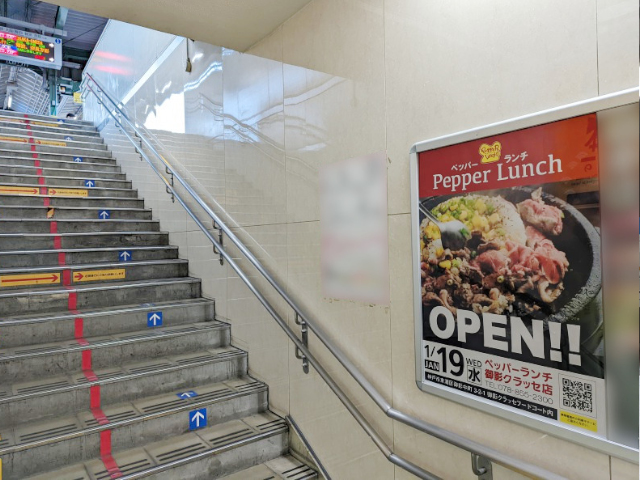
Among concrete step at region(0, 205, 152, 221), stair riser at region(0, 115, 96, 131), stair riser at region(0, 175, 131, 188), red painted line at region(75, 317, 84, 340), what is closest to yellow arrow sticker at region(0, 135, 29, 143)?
stair riser at region(0, 115, 96, 131)

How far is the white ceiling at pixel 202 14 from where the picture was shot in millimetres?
2264

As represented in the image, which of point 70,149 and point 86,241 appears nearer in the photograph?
point 86,241

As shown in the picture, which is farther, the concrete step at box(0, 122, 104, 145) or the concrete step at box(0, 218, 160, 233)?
A: the concrete step at box(0, 122, 104, 145)

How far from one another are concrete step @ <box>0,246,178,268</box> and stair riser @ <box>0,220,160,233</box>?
0.44 metres

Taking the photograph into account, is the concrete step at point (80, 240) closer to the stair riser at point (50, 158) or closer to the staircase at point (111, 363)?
the staircase at point (111, 363)

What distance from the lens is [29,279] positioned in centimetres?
334

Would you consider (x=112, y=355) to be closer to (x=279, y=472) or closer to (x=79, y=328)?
(x=79, y=328)

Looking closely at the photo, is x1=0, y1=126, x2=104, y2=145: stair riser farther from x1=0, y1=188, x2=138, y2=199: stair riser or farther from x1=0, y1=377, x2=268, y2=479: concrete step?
x1=0, y1=377, x2=268, y2=479: concrete step

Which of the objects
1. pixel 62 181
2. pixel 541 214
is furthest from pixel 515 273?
pixel 62 181

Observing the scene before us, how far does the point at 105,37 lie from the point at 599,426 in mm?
8078

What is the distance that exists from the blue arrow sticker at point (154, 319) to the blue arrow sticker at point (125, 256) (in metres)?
0.99

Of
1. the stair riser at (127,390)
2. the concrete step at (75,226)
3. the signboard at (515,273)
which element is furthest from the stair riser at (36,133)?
the signboard at (515,273)

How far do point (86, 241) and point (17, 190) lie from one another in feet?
3.89

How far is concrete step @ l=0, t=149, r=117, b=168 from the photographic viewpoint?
5059 millimetres
